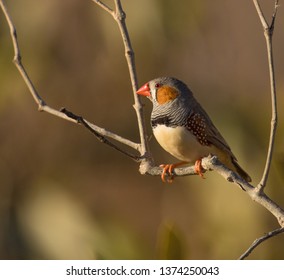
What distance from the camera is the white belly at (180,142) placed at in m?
3.15

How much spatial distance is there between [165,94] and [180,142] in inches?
13.0

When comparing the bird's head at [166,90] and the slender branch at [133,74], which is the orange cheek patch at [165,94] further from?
the slender branch at [133,74]

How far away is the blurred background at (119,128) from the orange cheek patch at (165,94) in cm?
53

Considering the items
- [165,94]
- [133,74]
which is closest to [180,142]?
[165,94]

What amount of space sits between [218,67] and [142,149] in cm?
489

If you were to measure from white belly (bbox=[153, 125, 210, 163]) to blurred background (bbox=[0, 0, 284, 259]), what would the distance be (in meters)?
0.40

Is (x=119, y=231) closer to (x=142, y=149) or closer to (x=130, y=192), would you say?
(x=142, y=149)

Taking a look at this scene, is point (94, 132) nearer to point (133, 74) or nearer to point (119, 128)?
point (133, 74)

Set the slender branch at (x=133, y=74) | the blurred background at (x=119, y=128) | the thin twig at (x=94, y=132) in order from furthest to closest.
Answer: the blurred background at (x=119, y=128), the slender branch at (x=133, y=74), the thin twig at (x=94, y=132)

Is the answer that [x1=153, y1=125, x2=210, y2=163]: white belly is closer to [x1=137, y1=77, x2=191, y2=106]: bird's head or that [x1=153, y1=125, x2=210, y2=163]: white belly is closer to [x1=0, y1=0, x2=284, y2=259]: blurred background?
[x1=137, y1=77, x2=191, y2=106]: bird's head

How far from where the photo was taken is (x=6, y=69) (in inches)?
216

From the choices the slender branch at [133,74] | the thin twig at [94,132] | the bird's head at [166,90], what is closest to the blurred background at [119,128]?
the bird's head at [166,90]

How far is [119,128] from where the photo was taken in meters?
6.62

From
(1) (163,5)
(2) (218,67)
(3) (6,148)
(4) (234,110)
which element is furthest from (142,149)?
(2) (218,67)
